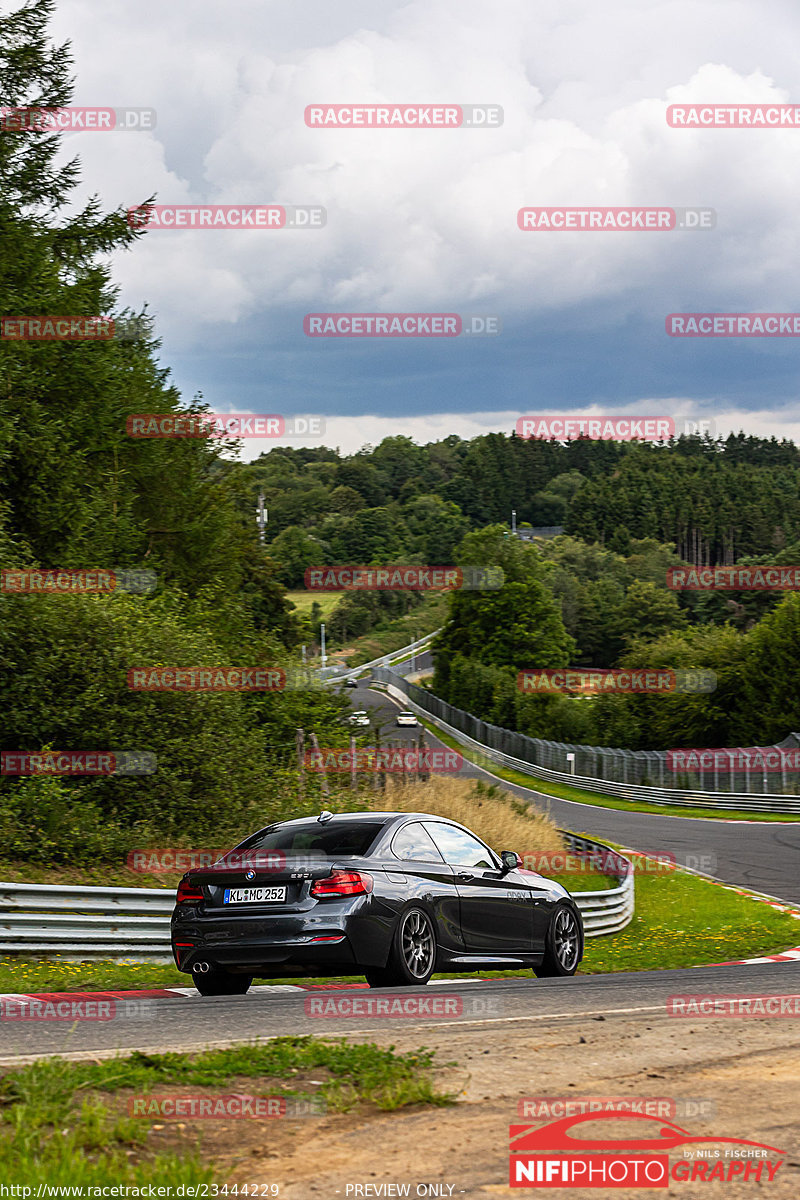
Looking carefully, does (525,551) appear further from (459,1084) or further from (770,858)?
(459,1084)

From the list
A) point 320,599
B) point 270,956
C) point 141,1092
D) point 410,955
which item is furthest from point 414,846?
point 320,599

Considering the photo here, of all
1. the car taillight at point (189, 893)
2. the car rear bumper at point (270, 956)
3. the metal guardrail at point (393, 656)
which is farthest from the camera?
the metal guardrail at point (393, 656)

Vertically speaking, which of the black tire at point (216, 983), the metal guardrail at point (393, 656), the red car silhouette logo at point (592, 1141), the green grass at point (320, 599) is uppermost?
the green grass at point (320, 599)

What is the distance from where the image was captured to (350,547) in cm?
14150

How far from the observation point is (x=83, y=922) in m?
12.2

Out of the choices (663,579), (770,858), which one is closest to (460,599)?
(663,579)

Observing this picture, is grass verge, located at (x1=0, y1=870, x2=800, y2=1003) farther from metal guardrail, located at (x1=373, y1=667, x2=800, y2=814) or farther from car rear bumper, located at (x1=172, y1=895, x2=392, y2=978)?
metal guardrail, located at (x1=373, y1=667, x2=800, y2=814)

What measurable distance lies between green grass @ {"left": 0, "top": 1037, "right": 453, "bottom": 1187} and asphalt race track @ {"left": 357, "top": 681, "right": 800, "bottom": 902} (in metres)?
17.4

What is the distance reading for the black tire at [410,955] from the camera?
9.68 meters

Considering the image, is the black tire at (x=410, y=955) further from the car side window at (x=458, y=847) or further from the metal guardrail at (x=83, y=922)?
the metal guardrail at (x=83, y=922)

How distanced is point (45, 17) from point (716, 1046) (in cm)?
2977

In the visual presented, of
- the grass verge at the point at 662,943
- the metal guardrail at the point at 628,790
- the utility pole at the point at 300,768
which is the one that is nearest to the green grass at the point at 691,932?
the grass verge at the point at 662,943

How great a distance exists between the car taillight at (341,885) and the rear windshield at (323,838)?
0.38 m

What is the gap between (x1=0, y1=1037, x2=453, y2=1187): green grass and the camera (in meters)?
4.22
